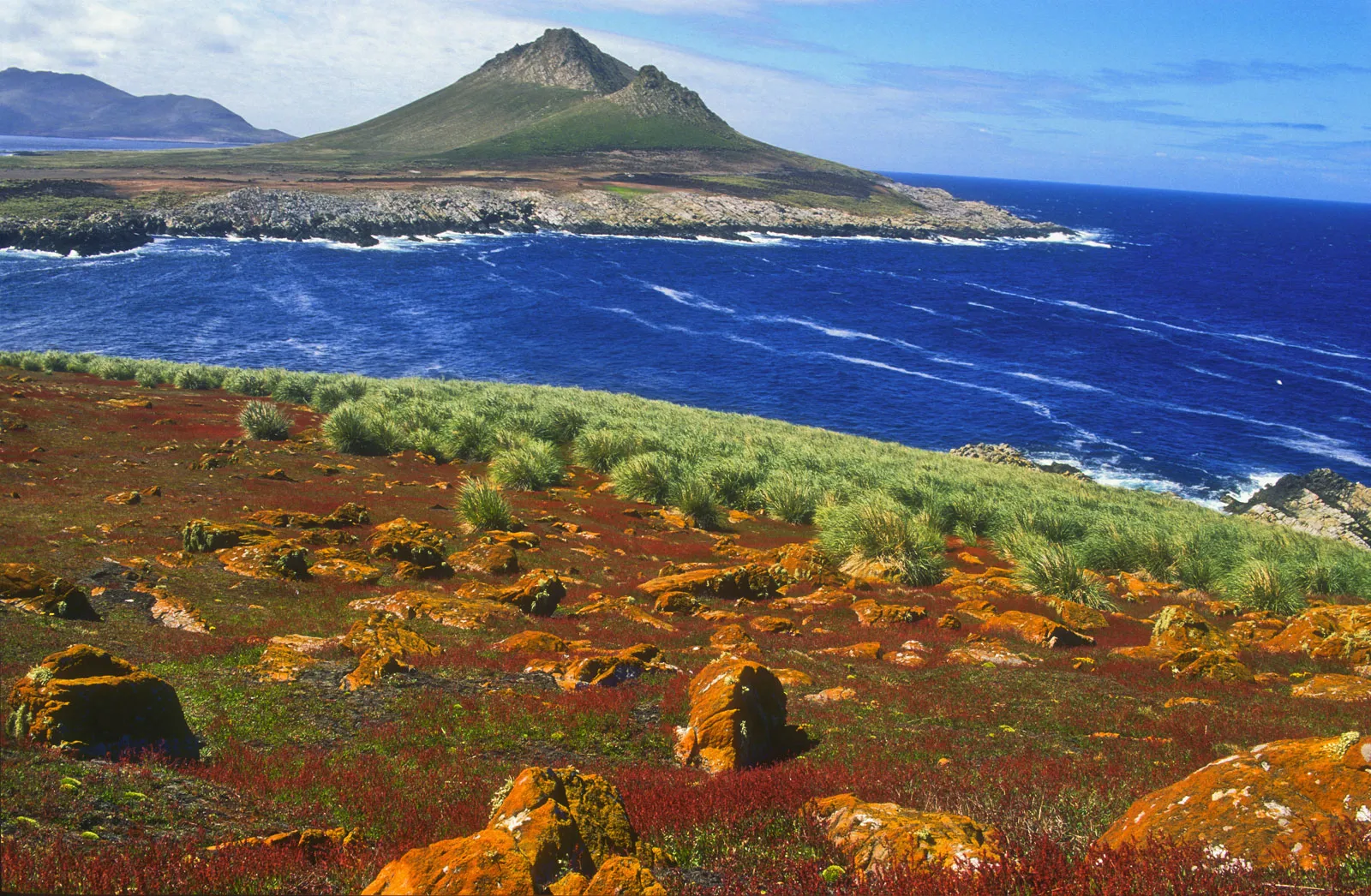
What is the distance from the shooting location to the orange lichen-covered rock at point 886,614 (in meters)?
13.1

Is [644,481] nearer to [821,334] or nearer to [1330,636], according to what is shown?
[1330,636]

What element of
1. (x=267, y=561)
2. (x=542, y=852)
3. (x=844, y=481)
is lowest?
(x=844, y=481)

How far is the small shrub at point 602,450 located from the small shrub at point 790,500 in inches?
194

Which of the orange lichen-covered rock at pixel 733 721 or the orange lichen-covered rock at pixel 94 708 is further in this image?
the orange lichen-covered rock at pixel 733 721

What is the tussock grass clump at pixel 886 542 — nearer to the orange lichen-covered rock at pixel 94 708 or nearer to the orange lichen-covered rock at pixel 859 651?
the orange lichen-covered rock at pixel 859 651

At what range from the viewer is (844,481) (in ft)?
79.6

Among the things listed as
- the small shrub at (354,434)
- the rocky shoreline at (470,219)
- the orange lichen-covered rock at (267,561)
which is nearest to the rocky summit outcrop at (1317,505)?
the small shrub at (354,434)

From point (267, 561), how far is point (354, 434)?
12044 millimetres

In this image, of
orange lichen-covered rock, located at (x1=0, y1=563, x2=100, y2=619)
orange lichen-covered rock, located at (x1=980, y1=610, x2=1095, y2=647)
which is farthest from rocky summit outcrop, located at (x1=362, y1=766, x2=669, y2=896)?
orange lichen-covered rock, located at (x1=980, y1=610, x2=1095, y2=647)

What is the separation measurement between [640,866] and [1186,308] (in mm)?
110598

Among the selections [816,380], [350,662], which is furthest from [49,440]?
[816,380]

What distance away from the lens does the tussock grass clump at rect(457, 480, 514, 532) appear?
16.4 m

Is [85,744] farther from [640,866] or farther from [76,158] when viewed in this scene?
[76,158]

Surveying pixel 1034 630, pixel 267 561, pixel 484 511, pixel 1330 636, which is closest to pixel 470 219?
pixel 484 511
